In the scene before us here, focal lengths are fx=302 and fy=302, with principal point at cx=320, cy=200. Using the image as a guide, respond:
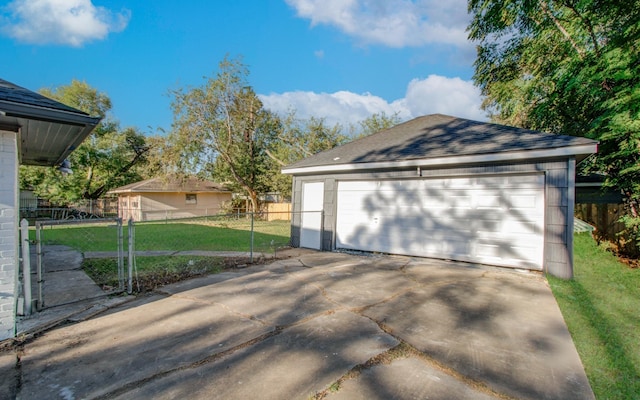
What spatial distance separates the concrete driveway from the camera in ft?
7.34

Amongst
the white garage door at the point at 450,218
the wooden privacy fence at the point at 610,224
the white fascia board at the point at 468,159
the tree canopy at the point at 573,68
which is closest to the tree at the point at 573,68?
the tree canopy at the point at 573,68

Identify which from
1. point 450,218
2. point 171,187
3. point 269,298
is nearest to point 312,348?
point 269,298

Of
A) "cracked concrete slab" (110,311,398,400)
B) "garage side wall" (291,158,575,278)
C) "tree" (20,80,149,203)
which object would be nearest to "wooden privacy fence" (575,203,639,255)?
"garage side wall" (291,158,575,278)

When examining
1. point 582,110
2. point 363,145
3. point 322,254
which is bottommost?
point 322,254

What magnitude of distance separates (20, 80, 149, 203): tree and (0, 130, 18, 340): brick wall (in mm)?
21566

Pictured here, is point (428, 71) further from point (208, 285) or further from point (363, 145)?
point (208, 285)

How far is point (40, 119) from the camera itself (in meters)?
3.01

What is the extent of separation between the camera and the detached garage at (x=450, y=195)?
5559mm

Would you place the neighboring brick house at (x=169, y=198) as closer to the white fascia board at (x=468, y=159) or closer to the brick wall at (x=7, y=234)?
the white fascia board at (x=468, y=159)

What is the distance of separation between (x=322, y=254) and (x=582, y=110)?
8.63m

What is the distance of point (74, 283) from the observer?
4.93 m

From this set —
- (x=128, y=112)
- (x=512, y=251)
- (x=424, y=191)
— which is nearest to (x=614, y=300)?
(x=512, y=251)

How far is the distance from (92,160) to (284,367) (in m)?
27.4

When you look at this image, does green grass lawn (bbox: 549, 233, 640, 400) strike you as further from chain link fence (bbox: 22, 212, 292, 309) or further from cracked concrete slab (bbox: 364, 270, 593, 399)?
chain link fence (bbox: 22, 212, 292, 309)
